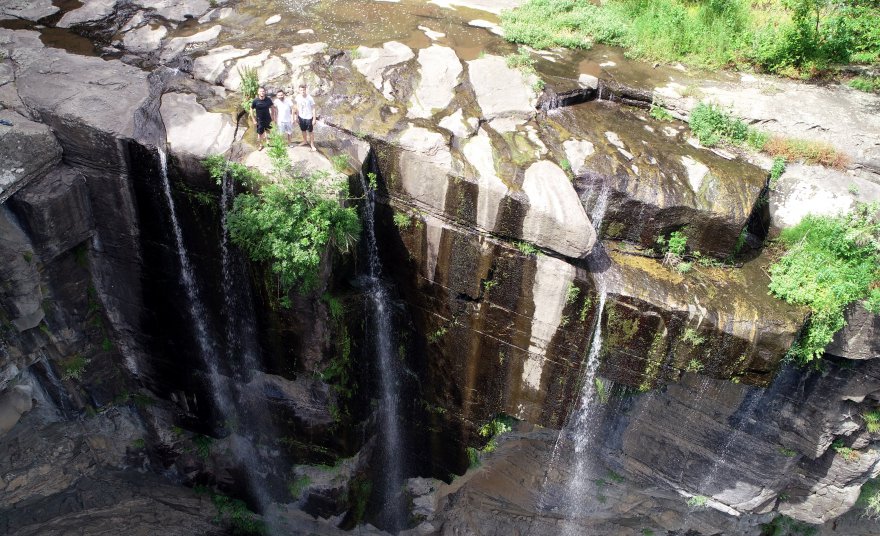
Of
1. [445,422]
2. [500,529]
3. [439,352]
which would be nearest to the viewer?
[439,352]

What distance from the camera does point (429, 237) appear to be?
790 cm

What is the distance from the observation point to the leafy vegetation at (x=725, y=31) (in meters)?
9.81

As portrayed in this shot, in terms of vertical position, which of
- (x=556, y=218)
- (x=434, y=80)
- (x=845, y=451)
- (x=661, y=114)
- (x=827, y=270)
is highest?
(x=434, y=80)

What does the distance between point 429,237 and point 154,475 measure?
6711 millimetres

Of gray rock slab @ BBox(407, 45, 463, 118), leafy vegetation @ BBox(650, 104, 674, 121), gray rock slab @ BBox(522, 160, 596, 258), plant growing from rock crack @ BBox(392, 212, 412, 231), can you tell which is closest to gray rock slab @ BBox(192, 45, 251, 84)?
gray rock slab @ BBox(407, 45, 463, 118)

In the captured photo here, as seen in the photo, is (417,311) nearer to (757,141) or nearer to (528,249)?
(528,249)

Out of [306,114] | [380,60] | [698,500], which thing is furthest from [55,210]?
[698,500]

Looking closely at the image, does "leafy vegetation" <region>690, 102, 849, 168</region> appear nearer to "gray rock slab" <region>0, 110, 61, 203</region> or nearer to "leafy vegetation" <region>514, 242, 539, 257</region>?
"leafy vegetation" <region>514, 242, 539, 257</region>

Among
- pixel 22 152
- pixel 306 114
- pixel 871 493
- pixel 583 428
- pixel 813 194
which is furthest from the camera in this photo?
pixel 871 493

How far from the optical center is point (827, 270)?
7.48 meters

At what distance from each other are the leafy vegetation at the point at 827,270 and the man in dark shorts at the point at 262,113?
6423 millimetres

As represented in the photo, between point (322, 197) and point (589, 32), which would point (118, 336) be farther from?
point (589, 32)

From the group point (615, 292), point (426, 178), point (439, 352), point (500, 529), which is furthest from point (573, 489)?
point (426, 178)

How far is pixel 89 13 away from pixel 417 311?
23.6 feet
